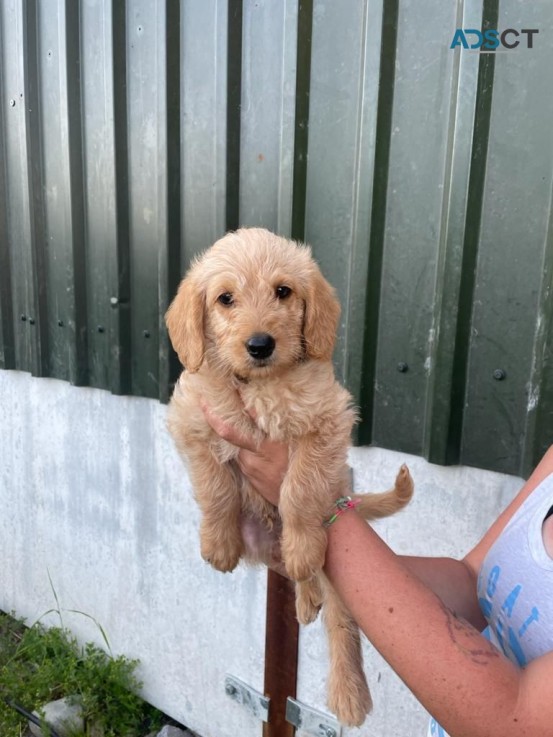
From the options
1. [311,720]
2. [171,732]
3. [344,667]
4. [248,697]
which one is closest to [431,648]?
[344,667]

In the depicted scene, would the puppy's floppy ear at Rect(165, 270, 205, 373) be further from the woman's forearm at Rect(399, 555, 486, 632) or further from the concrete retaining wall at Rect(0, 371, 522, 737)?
the concrete retaining wall at Rect(0, 371, 522, 737)

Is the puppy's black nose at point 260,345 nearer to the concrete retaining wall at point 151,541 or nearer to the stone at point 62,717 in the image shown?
the concrete retaining wall at point 151,541

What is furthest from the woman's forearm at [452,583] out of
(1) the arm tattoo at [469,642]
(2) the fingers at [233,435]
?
(2) the fingers at [233,435]

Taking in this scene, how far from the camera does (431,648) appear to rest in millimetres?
1235

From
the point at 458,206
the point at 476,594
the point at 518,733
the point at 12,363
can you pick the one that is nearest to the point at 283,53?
the point at 458,206

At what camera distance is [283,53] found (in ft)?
8.54

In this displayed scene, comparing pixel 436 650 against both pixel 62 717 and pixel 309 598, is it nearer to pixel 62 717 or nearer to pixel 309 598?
pixel 309 598

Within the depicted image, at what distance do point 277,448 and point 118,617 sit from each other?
9.35 feet

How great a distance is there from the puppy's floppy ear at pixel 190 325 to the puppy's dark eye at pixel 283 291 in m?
0.26

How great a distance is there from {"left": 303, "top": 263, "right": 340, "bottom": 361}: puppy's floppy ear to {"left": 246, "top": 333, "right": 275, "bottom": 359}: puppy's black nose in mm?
189

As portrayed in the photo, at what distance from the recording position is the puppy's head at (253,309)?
173 centimetres

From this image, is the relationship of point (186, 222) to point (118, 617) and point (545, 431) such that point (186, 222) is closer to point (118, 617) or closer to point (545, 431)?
point (545, 431)

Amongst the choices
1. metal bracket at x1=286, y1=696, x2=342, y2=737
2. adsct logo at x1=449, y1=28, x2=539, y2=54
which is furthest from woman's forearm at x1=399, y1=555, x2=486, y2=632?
adsct logo at x1=449, y1=28, x2=539, y2=54

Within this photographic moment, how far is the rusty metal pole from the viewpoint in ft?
9.39
